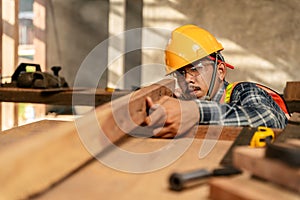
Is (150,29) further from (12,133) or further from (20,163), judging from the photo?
(20,163)

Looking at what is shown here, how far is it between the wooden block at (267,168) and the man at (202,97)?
60cm

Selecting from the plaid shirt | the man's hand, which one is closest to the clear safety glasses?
the plaid shirt

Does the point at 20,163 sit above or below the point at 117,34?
below

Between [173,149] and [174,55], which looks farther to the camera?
[174,55]

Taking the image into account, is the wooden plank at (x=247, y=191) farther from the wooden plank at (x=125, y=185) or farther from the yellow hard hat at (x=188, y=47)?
the yellow hard hat at (x=188, y=47)

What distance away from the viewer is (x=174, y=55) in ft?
7.77

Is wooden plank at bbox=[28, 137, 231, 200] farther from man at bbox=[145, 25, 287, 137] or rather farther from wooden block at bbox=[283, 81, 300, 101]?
wooden block at bbox=[283, 81, 300, 101]

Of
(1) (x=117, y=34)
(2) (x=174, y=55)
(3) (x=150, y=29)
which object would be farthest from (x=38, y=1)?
(2) (x=174, y=55)

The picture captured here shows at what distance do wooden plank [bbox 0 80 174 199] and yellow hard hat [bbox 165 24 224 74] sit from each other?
930 mm

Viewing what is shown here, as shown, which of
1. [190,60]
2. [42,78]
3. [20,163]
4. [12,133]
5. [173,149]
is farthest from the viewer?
[42,78]

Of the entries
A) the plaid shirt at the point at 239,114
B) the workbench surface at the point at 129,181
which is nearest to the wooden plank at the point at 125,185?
the workbench surface at the point at 129,181

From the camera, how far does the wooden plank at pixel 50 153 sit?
91cm

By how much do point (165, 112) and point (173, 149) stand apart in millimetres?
175

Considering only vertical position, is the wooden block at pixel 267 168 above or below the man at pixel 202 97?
below
